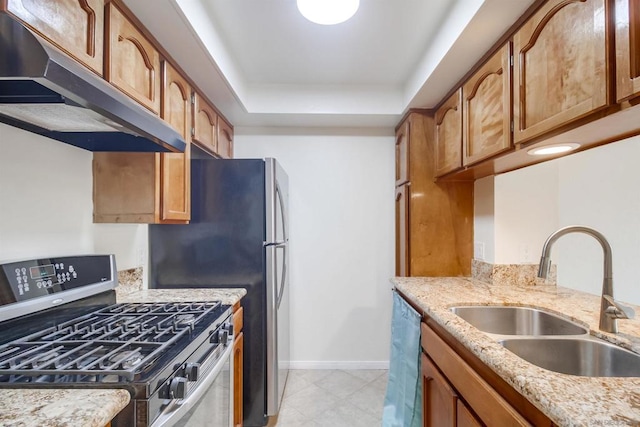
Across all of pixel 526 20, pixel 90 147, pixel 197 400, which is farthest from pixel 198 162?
pixel 526 20

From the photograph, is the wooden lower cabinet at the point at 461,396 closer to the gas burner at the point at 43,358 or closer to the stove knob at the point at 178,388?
the stove knob at the point at 178,388

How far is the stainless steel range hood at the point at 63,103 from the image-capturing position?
28.3 inches

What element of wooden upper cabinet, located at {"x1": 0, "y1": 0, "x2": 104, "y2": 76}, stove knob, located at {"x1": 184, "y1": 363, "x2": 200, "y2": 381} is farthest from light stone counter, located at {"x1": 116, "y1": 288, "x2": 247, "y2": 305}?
wooden upper cabinet, located at {"x1": 0, "y1": 0, "x2": 104, "y2": 76}

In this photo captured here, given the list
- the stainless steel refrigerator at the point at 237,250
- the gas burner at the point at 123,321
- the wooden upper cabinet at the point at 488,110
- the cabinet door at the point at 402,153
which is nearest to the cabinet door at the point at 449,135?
the wooden upper cabinet at the point at 488,110

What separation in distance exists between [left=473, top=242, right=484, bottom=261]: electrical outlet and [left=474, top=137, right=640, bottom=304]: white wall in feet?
0.22

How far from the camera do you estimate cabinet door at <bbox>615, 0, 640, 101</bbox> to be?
853 millimetres

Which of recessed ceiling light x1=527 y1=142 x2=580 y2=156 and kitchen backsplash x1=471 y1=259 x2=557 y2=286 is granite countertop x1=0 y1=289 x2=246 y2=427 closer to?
recessed ceiling light x1=527 y1=142 x2=580 y2=156

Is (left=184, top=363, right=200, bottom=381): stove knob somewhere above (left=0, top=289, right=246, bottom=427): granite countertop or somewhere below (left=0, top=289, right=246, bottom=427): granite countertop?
below

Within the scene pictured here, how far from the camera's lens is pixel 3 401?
700 millimetres

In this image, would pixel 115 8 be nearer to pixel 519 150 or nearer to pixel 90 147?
pixel 90 147

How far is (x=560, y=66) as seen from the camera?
1118 mm

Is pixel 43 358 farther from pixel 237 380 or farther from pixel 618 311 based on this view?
pixel 618 311

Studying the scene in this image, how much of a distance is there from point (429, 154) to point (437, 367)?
1.50 m

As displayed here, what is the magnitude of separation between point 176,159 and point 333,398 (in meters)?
2.00
